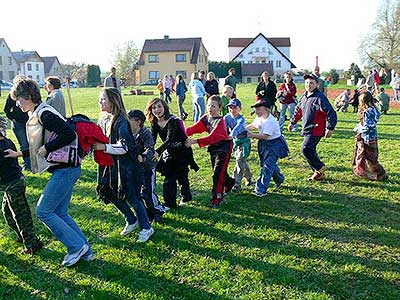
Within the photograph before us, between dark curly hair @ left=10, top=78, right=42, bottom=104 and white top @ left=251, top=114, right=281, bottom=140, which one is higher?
dark curly hair @ left=10, top=78, right=42, bottom=104

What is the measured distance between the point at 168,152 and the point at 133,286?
2.24 m

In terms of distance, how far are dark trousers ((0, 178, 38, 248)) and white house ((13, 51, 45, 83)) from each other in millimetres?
91918

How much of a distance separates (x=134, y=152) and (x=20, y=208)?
140 centimetres

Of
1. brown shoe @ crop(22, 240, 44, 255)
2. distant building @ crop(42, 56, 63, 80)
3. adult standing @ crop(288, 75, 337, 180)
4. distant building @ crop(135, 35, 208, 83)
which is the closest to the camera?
brown shoe @ crop(22, 240, 44, 255)

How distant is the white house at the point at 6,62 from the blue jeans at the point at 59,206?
8764 centimetres

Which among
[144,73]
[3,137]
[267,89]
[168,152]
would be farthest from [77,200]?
[144,73]

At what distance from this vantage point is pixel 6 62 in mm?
84625

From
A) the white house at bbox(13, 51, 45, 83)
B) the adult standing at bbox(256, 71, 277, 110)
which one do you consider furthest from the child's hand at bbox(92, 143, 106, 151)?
the white house at bbox(13, 51, 45, 83)

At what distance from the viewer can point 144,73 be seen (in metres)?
71.8

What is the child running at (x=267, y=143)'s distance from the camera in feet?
21.7

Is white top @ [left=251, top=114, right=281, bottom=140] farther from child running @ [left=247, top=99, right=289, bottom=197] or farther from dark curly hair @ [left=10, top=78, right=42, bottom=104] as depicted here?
dark curly hair @ [left=10, top=78, right=42, bottom=104]

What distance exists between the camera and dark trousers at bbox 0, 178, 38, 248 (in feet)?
15.4

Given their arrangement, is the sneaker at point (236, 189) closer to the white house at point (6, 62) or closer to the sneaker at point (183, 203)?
the sneaker at point (183, 203)

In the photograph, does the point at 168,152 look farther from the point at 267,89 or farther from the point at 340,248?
the point at 267,89
